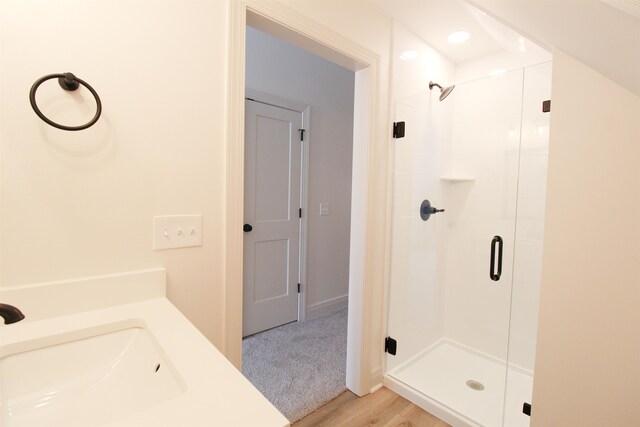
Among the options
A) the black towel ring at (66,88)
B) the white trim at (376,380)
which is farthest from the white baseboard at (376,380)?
the black towel ring at (66,88)

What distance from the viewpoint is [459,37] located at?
2111 mm

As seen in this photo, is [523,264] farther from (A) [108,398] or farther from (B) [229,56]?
(A) [108,398]

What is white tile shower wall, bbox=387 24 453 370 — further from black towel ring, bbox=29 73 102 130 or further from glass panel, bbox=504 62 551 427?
black towel ring, bbox=29 73 102 130

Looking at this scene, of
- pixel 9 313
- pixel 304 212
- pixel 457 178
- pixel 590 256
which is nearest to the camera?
pixel 9 313

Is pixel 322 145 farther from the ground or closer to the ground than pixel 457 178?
farther from the ground

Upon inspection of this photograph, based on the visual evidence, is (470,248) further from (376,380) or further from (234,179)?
(234,179)

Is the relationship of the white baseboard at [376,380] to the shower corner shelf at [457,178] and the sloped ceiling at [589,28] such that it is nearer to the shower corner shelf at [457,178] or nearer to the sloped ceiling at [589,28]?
the shower corner shelf at [457,178]

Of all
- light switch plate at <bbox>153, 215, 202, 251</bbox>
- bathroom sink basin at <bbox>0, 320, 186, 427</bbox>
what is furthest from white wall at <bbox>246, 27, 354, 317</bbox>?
bathroom sink basin at <bbox>0, 320, 186, 427</bbox>

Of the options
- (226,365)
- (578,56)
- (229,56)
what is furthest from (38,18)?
(578,56)

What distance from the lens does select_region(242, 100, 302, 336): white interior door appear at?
2.64 m

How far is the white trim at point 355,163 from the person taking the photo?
126cm

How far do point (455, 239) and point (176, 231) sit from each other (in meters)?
2.12

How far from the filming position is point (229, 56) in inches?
48.2

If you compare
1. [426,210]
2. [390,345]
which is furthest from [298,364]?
[426,210]
